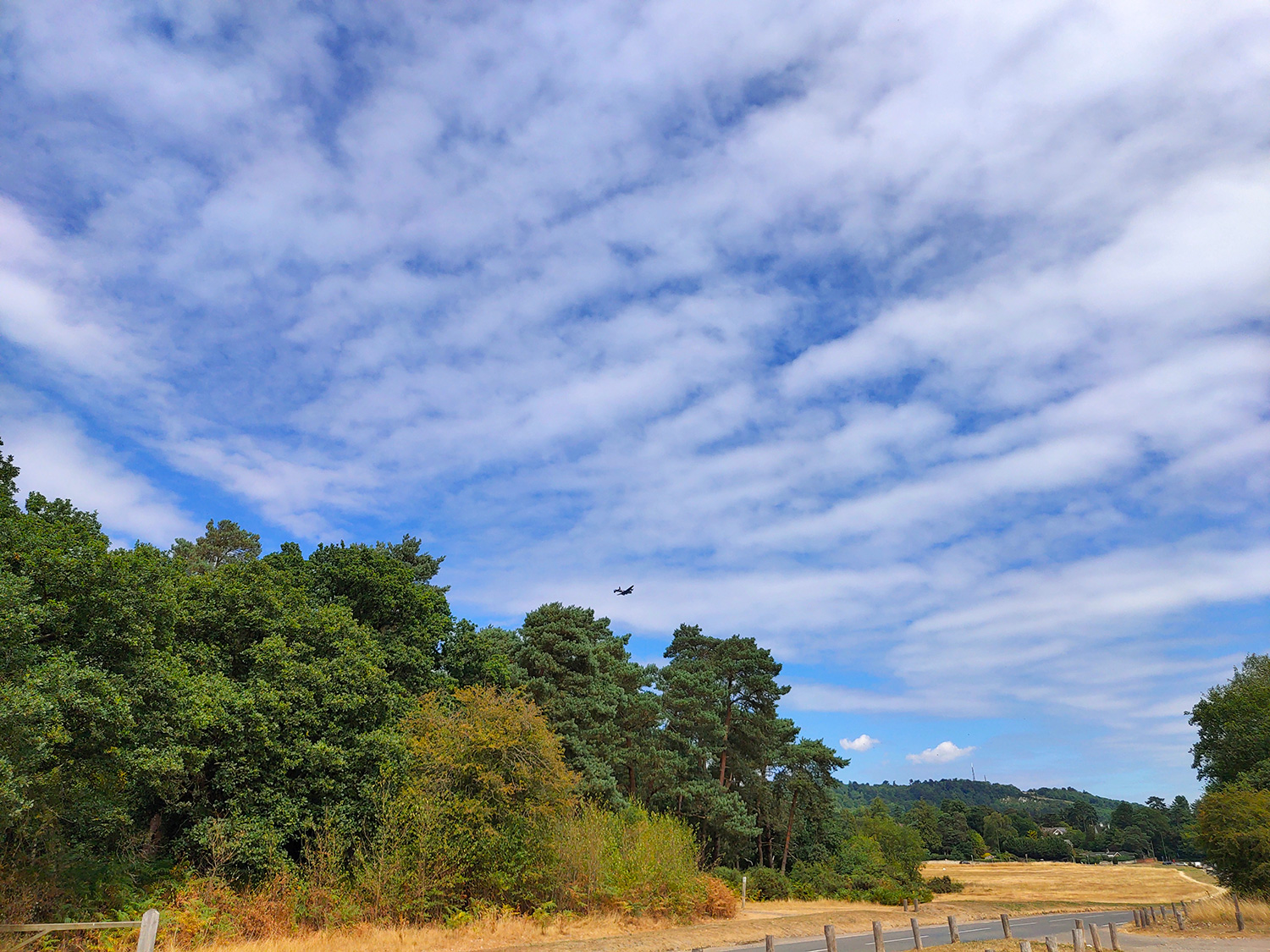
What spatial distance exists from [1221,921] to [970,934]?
17.8 metres

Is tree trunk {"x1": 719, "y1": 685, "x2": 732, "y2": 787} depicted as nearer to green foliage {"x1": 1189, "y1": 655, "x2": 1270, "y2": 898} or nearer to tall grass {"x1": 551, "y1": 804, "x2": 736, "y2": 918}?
tall grass {"x1": 551, "y1": 804, "x2": 736, "y2": 918}

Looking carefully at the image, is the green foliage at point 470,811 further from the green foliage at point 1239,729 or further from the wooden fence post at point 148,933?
the green foliage at point 1239,729

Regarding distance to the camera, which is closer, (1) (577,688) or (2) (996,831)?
(1) (577,688)

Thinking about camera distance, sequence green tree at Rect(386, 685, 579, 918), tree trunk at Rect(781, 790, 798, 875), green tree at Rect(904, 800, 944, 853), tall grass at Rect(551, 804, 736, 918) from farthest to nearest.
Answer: green tree at Rect(904, 800, 944, 853) → tree trunk at Rect(781, 790, 798, 875) → tall grass at Rect(551, 804, 736, 918) → green tree at Rect(386, 685, 579, 918)

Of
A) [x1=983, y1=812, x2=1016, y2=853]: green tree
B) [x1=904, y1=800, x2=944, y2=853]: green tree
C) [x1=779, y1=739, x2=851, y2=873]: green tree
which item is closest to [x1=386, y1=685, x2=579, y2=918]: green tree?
[x1=779, y1=739, x2=851, y2=873]: green tree

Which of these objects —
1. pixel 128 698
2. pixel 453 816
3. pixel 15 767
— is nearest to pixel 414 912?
pixel 453 816

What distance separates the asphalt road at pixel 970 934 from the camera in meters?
23.0

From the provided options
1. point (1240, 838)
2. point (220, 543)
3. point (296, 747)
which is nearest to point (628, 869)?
point (296, 747)

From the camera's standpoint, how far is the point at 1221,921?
35.5m

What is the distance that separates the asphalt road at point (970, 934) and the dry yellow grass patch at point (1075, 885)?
49.0 feet

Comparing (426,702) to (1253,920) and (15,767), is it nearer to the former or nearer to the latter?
(15,767)

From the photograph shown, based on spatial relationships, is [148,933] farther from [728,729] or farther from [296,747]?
[728,729]

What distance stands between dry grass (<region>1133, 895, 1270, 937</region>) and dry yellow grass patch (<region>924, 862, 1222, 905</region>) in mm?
16194

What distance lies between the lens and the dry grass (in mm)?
31594
